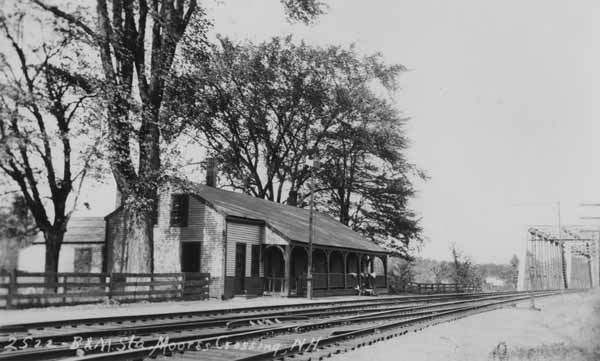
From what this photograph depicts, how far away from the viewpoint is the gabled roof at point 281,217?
1055 inches

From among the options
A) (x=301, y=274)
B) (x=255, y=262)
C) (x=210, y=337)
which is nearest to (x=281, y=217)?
(x=301, y=274)

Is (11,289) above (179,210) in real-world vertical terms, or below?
below

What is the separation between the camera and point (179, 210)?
88.0 feet

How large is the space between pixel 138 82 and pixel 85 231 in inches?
393

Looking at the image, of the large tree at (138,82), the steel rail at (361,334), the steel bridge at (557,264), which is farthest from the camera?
the steel bridge at (557,264)

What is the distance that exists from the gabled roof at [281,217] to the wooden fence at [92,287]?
3839mm

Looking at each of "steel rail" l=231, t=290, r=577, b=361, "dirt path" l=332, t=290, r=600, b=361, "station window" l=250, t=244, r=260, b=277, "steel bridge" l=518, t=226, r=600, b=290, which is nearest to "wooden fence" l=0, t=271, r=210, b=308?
"station window" l=250, t=244, r=260, b=277

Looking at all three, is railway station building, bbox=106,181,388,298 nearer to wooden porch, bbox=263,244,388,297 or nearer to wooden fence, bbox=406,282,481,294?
wooden porch, bbox=263,244,388,297

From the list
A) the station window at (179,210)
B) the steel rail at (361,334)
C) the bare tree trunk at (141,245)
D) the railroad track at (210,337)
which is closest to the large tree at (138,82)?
the bare tree trunk at (141,245)

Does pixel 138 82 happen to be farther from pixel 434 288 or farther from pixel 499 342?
pixel 434 288

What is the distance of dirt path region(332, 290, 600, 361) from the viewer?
9.52 meters

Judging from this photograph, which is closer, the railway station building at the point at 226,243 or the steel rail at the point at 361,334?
the steel rail at the point at 361,334

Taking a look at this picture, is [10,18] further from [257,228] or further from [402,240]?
[402,240]

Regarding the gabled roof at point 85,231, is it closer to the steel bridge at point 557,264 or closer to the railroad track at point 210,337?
the railroad track at point 210,337
